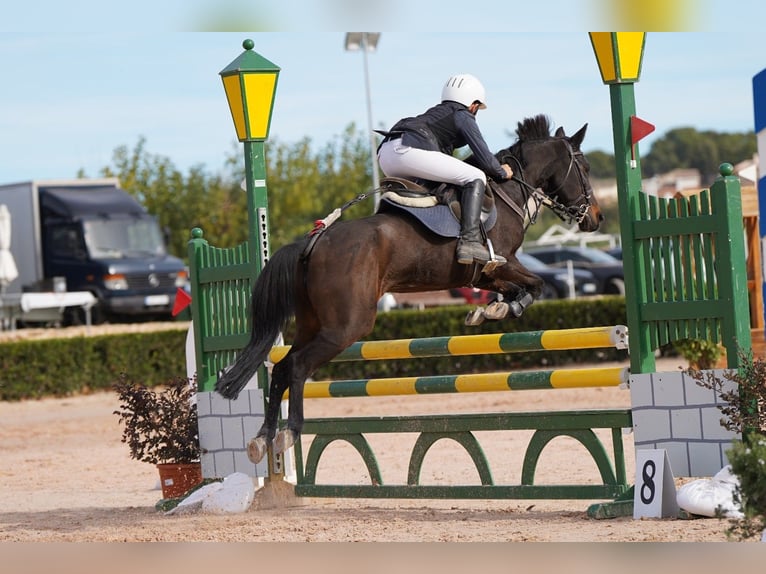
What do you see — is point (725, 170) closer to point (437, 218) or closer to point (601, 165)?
point (437, 218)

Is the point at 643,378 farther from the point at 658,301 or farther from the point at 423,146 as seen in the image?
the point at 423,146

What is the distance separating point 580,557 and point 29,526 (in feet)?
12.3

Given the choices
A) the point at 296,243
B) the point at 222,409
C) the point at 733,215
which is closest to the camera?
the point at 733,215

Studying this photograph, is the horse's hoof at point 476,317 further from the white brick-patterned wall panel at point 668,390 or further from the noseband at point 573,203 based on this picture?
the white brick-patterned wall panel at point 668,390

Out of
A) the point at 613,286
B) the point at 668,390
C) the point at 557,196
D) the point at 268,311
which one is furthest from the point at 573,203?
the point at 613,286

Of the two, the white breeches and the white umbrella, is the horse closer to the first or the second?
the white breeches

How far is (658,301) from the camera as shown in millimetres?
5727

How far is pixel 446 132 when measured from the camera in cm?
600

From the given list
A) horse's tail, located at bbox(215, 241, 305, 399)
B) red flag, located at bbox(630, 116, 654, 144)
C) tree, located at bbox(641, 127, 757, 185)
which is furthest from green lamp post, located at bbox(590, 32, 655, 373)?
tree, located at bbox(641, 127, 757, 185)

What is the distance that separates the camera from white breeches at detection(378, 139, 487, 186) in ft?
19.2

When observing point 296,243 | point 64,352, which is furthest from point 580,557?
point 64,352

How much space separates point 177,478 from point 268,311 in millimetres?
1990

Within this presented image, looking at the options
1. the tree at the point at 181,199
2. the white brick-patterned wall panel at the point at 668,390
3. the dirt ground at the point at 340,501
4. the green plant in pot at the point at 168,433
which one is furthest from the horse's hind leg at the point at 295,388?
the tree at the point at 181,199

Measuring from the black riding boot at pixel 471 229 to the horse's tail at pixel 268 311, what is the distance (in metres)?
0.76
